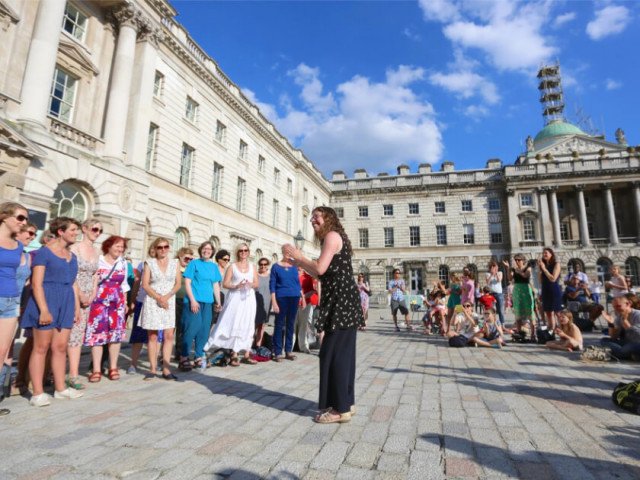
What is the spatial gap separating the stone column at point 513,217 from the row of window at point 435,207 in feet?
4.23

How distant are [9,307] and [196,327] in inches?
102

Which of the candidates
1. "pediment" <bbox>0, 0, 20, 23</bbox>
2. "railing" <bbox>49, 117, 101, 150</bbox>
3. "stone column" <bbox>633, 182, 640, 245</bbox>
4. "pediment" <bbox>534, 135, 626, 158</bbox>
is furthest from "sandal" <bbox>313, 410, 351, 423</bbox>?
"pediment" <bbox>534, 135, 626, 158</bbox>

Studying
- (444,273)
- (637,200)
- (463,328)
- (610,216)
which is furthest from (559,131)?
(463,328)

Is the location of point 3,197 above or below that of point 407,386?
above

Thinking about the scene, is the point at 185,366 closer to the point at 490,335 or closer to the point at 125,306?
the point at 125,306

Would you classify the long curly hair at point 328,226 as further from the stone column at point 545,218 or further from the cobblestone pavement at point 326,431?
the stone column at point 545,218

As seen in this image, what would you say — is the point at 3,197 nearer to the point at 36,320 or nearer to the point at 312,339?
the point at 36,320

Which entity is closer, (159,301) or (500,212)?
(159,301)

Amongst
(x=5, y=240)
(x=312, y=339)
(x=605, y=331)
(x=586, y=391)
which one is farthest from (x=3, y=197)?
(x=605, y=331)

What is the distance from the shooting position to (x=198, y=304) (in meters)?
5.93

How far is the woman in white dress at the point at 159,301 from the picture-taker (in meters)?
5.18

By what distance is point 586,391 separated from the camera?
4395 millimetres

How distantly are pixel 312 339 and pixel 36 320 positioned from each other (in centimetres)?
555

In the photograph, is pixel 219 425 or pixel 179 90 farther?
pixel 179 90
